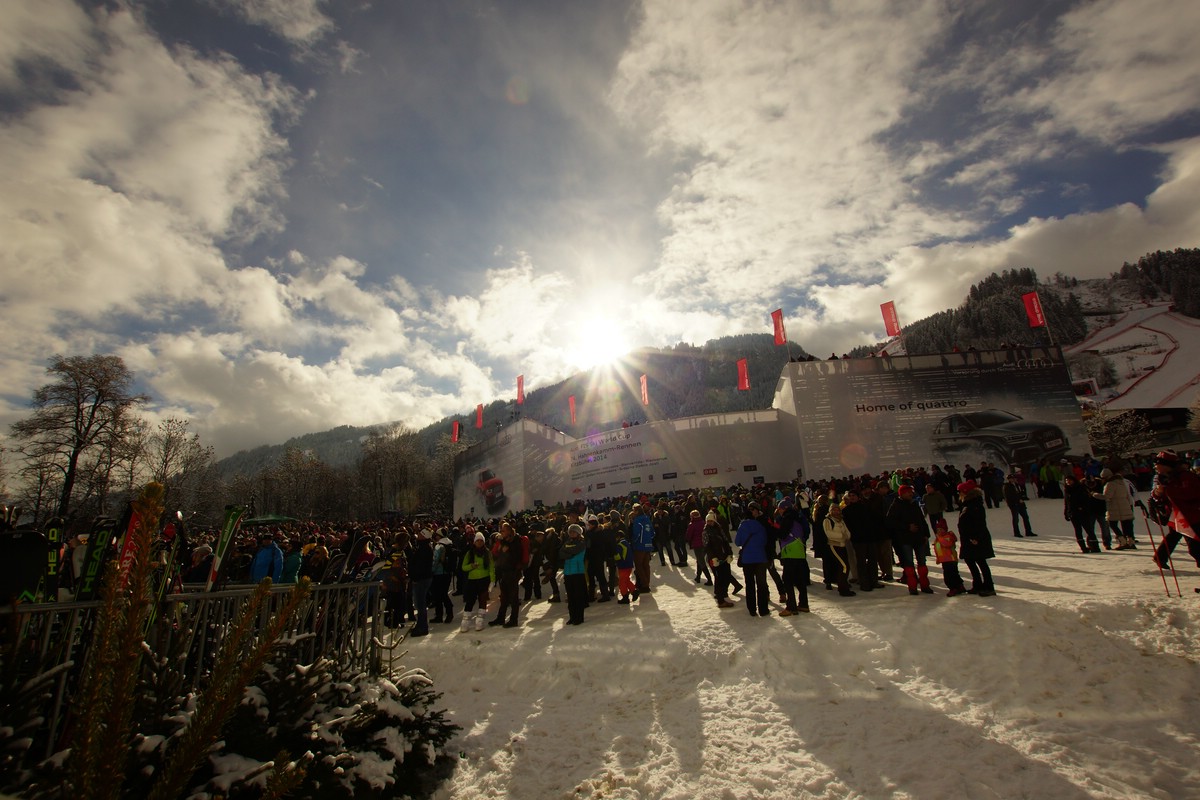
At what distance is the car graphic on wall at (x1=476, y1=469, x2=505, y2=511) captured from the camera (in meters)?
45.9

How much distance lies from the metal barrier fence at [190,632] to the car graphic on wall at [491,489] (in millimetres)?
40865

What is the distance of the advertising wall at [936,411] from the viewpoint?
101 feet

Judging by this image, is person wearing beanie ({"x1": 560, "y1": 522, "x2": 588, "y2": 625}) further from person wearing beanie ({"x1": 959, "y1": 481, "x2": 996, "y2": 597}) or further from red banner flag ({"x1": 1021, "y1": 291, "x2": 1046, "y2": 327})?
red banner flag ({"x1": 1021, "y1": 291, "x2": 1046, "y2": 327})

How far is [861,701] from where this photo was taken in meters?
5.32

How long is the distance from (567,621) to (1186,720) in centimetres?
753

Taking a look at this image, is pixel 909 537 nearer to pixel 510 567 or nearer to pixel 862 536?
pixel 862 536

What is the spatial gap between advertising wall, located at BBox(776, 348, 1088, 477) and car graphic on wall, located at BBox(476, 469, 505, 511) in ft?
83.3

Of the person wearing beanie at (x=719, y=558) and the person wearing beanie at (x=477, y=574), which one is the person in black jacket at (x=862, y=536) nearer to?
the person wearing beanie at (x=719, y=558)

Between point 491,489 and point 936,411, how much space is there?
33905 millimetres

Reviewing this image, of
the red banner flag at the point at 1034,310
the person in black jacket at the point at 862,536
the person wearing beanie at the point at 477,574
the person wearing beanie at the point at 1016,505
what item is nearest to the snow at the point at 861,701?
the person in black jacket at the point at 862,536

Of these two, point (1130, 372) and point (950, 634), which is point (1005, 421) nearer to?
point (950, 634)

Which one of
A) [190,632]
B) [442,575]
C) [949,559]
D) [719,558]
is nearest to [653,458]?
[442,575]

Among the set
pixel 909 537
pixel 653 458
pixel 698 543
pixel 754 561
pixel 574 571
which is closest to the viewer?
pixel 754 561

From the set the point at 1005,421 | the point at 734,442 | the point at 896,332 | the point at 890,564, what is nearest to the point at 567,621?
the point at 890,564
